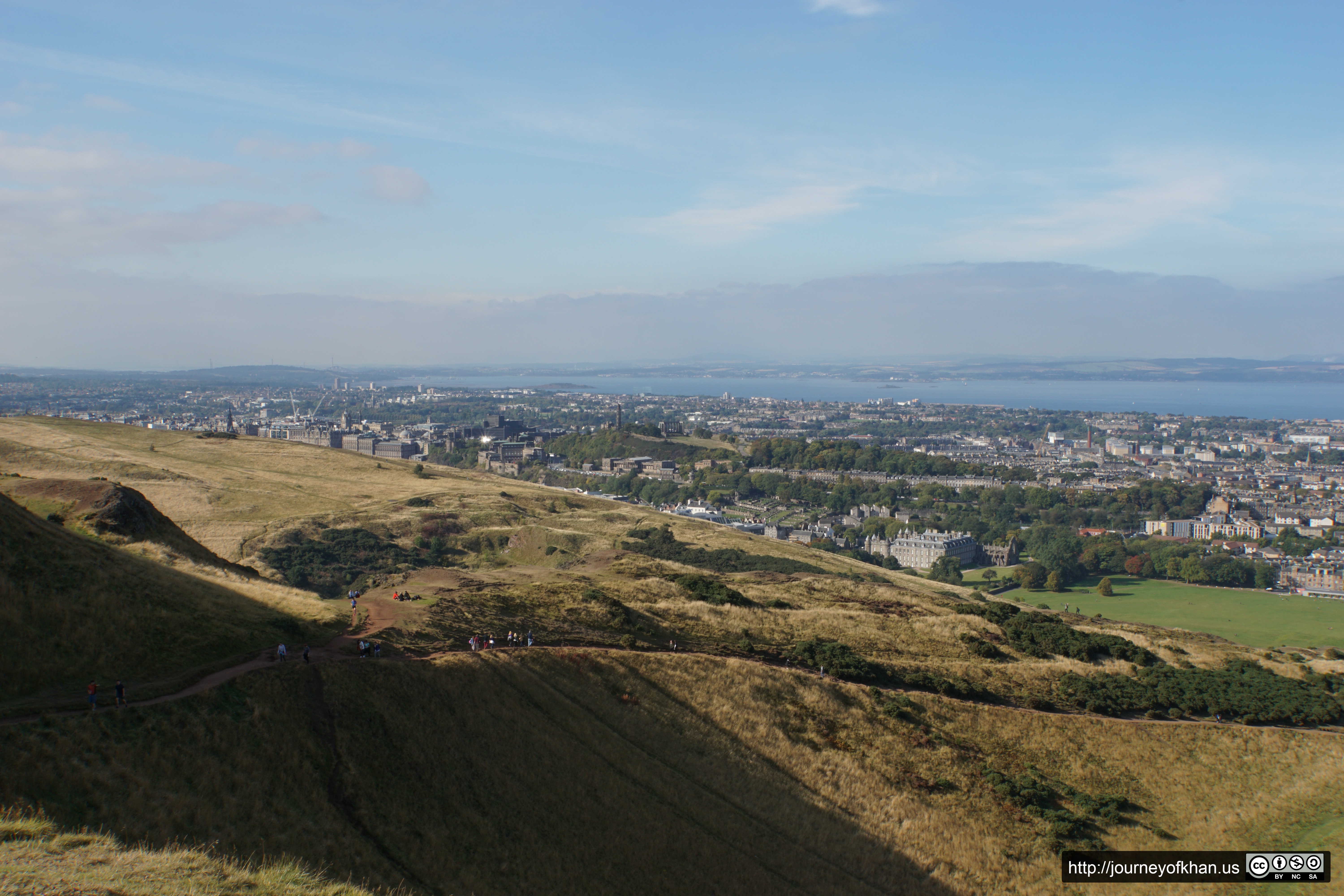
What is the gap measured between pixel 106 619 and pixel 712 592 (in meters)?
31.1

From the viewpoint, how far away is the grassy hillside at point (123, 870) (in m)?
15.4

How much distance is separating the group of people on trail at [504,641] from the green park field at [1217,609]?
6366cm

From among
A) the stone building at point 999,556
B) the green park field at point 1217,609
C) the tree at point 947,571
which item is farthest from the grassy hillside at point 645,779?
the stone building at point 999,556

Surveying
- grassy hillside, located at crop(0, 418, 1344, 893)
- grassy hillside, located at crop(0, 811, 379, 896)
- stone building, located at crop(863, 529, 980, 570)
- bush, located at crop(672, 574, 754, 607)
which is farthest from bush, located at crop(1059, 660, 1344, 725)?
stone building, located at crop(863, 529, 980, 570)

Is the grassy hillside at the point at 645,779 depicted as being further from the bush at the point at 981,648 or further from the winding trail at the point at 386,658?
the bush at the point at 981,648

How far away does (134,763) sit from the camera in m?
20.9

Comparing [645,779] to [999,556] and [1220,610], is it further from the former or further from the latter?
[999,556]

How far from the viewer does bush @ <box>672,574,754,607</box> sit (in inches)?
1980

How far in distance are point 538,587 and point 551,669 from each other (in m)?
12.7

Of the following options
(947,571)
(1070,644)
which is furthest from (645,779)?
(947,571)

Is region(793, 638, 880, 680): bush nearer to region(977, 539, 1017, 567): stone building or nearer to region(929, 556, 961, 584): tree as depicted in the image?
region(929, 556, 961, 584): tree

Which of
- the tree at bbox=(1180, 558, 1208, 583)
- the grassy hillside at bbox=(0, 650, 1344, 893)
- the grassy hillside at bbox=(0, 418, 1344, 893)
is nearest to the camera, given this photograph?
the grassy hillside at bbox=(0, 650, 1344, 893)

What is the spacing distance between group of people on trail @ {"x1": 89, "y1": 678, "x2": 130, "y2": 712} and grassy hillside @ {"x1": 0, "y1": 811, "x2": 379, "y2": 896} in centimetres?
486

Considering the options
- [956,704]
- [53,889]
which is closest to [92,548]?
[53,889]
